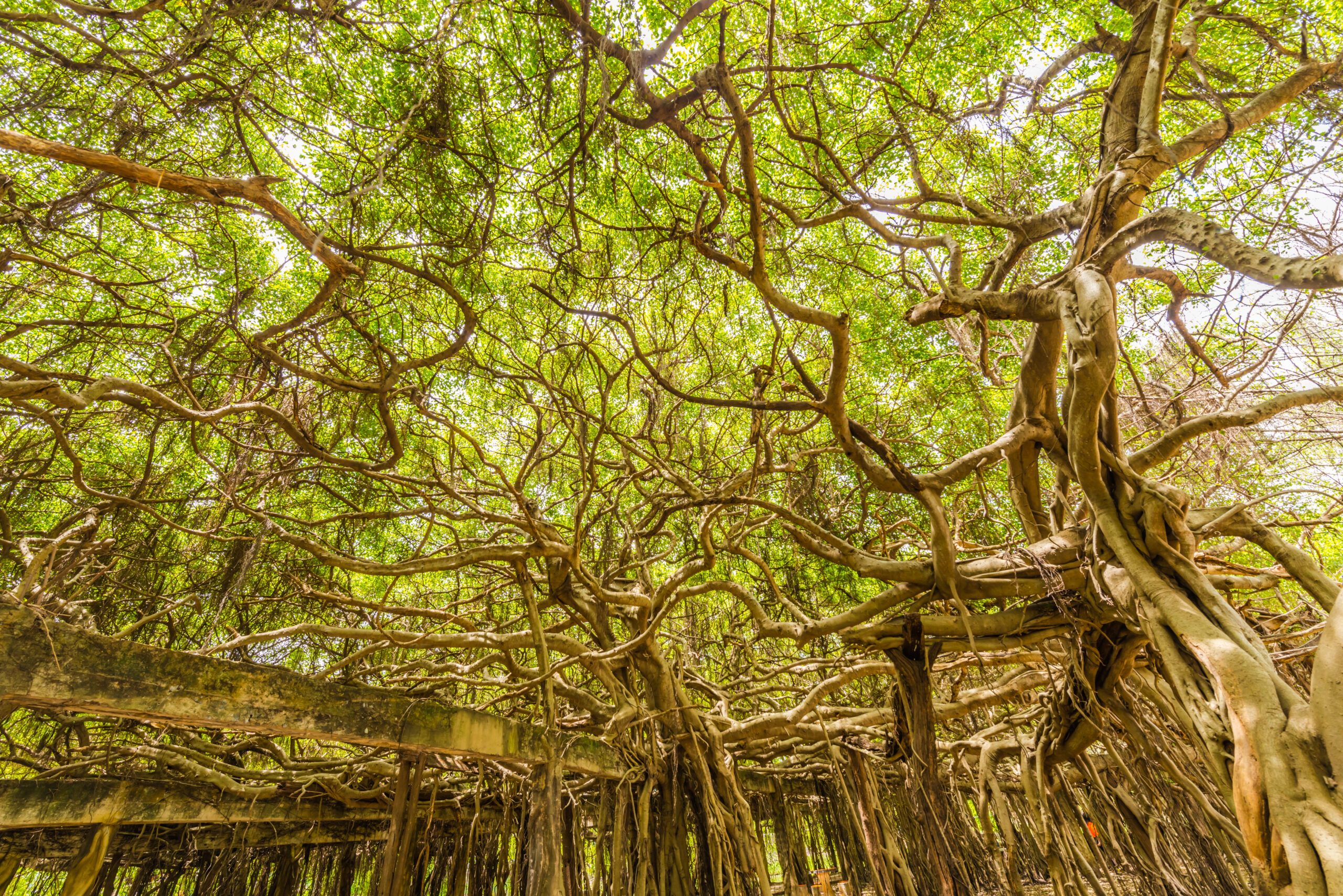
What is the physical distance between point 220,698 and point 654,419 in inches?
95.2

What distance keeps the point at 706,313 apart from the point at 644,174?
1.17 m

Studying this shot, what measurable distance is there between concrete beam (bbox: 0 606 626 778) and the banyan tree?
0.02 m

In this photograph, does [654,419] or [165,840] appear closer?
[654,419]

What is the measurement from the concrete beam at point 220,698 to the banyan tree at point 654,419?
0.05 ft

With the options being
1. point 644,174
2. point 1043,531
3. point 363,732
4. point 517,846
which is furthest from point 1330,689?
point 517,846

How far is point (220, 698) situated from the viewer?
2307 mm

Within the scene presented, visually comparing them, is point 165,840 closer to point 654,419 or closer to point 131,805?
point 131,805

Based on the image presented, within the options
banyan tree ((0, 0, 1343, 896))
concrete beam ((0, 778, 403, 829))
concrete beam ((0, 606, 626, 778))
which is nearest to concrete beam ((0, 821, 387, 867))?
banyan tree ((0, 0, 1343, 896))

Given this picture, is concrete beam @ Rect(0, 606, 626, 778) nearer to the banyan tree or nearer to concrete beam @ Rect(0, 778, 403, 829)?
the banyan tree

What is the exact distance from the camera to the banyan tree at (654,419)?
215 centimetres

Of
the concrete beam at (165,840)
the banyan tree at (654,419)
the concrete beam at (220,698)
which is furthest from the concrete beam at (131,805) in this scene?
the concrete beam at (220,698)

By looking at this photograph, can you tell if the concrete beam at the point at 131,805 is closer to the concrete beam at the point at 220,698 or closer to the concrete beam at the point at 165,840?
the concrete beam at the point at 165,840

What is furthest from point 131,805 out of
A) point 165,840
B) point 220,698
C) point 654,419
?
point 654,419

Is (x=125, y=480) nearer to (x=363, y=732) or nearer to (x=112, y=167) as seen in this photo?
(x=363, y=732)
